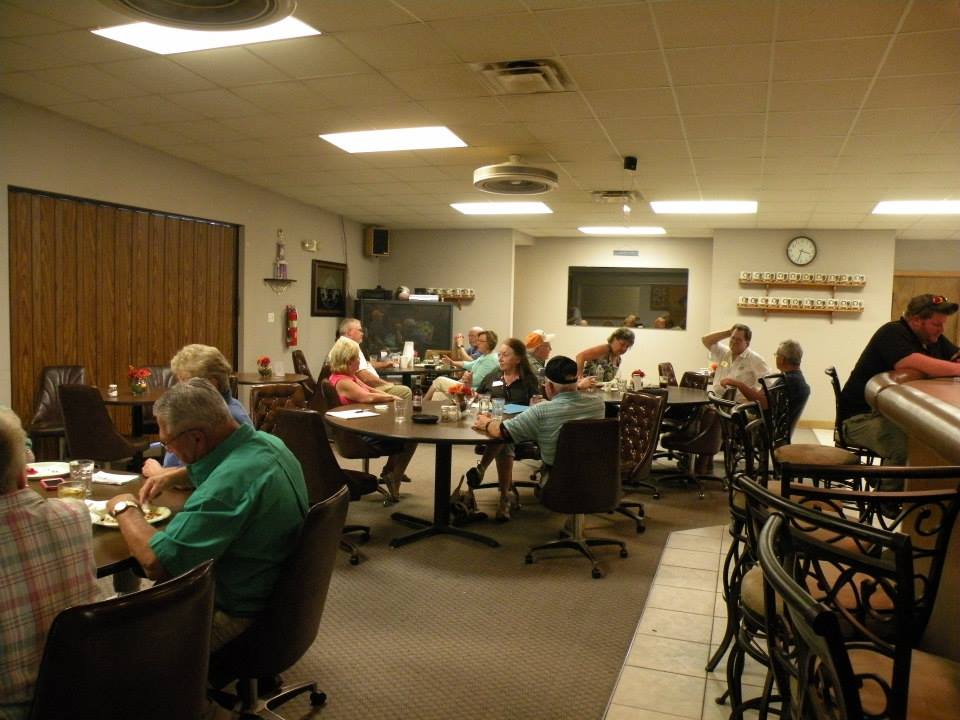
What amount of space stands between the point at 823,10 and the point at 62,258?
5.78 m

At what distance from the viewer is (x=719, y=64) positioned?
153 inches

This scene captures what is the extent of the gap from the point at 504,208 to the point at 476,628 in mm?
6775

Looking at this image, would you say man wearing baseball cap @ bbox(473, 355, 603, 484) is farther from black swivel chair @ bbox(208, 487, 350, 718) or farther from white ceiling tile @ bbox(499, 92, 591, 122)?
black swivel chair @ bbox(208, 487, 350, 718)

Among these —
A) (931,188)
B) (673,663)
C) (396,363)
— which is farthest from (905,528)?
(396,363)

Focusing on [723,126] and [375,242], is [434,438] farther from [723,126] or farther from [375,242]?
[375,242]

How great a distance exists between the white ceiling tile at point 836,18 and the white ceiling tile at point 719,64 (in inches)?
9.0

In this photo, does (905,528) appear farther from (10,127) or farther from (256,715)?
(10,127)

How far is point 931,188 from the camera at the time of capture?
6.86 m

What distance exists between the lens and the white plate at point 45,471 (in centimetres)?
260

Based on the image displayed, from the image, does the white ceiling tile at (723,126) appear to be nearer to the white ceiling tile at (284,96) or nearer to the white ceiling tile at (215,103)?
the white ceiling tile at (284,96)

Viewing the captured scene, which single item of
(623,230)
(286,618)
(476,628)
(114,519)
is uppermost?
(623,230)

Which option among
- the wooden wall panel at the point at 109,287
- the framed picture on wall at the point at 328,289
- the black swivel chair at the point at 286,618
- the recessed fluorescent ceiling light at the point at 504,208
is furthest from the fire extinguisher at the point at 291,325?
the black swivel chair at the point at 286,618

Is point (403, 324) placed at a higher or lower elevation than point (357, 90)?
lower

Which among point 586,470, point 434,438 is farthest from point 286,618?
point 586,470
